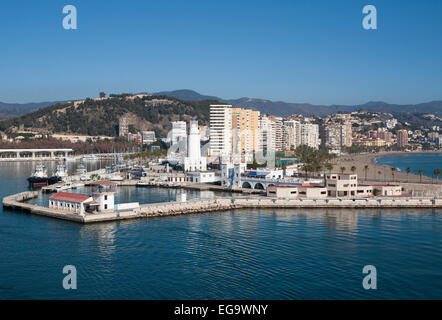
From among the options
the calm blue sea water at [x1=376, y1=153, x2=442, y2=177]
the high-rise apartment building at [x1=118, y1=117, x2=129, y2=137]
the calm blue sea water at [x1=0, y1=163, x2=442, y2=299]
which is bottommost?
the calm blue sea water at [x1=0, y1=163, x2=442, y2=299]

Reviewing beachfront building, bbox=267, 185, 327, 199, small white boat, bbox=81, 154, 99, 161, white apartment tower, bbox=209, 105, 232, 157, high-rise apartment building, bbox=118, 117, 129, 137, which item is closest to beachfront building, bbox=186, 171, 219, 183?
beachfront building, bbox=267, 185, 327, 199

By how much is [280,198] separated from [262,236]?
364 inches

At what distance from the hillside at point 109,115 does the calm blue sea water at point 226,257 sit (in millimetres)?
98889

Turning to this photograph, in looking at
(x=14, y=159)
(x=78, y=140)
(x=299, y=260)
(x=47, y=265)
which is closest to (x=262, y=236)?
(x=299, y=260)

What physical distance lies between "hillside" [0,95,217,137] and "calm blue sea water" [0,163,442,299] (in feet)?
324

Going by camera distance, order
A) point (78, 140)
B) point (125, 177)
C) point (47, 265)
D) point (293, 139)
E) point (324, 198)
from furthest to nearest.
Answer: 1. point (78, 140)
2. point (293, 139)
3. point (125, 177)
4. point (324, 198)
5. point (47, 265)

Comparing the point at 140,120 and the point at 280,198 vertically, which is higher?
the point at 140,120

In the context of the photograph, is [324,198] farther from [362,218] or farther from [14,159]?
[14,159]

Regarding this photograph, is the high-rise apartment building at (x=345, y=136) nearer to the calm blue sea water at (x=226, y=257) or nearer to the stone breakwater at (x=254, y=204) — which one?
the stone breakwater at (x=254, y=204)

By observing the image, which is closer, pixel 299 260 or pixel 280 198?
pixel 299 260

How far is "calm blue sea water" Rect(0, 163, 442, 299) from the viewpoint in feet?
42.2

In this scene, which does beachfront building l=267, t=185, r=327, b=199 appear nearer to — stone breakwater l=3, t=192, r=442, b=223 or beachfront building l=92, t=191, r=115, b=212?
stone breakwater l=3, t=192, r=442, b=223

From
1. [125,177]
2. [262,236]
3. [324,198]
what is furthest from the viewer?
[125,177]

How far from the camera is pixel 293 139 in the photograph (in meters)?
90.9
